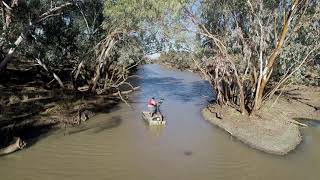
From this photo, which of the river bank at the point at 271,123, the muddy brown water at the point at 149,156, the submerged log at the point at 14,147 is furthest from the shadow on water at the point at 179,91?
the submerged log at the point at 14,147

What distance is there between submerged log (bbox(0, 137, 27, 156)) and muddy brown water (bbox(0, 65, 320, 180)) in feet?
0.87

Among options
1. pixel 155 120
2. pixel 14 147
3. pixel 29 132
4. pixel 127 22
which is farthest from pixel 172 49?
pixel 14 147

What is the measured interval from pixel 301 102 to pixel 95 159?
23239 millimetres

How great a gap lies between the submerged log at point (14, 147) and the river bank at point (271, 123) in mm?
12065

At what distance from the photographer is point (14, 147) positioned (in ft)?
61.9

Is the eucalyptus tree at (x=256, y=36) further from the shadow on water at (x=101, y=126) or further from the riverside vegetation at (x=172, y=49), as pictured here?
the shadow on water at (x=101, y=126)

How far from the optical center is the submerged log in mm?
18312

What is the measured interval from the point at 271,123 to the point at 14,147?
50.5 feet

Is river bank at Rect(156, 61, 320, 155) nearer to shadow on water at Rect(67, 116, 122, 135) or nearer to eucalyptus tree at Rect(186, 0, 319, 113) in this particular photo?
eucalyptus tree at Rect(186, 0, 319, 113)

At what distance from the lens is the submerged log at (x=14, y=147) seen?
1831 cm

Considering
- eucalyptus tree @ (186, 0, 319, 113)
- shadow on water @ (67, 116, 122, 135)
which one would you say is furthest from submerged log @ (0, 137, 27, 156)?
eucalyptus tree @ (186, 0, 319, 113)

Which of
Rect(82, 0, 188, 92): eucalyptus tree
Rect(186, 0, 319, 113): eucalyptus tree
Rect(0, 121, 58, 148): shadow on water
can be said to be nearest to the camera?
Rect(0, 121, 58, 148): shadow on water

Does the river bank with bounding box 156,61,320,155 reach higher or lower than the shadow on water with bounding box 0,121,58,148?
lower

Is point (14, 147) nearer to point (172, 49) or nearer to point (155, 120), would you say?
point (155, 120)
